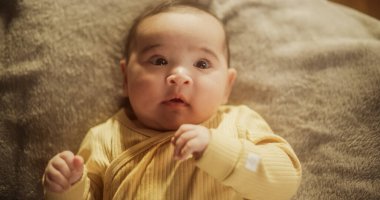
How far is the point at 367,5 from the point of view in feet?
5.22

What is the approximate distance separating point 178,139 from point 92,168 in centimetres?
33

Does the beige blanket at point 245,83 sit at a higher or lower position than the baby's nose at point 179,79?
lower

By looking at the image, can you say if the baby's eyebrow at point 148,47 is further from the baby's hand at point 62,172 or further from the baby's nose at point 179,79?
the baby's hand at point 62,172

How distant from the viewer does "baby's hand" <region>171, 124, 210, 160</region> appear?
0.83m

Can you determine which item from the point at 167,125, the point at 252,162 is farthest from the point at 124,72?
the point at 252,162

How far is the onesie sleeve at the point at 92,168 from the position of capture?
0.95 metres

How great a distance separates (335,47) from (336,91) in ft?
0.49

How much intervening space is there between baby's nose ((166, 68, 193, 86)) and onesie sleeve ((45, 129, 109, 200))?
0.90 ft

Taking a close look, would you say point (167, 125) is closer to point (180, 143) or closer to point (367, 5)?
point (180, 143)

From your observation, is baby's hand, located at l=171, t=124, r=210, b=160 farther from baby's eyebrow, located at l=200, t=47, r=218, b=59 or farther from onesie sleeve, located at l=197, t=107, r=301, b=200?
baby's eyebrow, located at l=200, t=47, r=218, b=59

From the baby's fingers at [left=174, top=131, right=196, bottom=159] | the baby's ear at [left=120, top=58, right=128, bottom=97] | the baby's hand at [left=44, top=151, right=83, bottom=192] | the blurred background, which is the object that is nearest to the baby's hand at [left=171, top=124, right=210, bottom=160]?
the baby's fingers at [left=174, top=131, right=196, bottom=159]

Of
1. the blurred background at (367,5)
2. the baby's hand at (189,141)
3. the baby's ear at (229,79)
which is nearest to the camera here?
the baby's hand at (189,141)

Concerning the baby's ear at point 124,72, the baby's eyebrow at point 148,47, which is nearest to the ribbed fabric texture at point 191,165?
the baby's ear at point 124,72

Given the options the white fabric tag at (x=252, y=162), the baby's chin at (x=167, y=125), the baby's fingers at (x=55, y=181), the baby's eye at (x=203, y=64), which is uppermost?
the baby's eye at (x=203, y=64)
